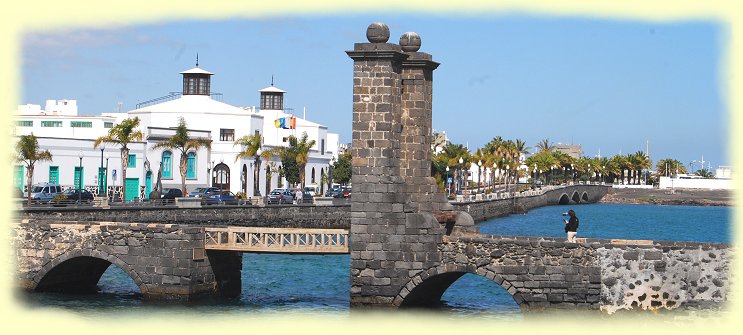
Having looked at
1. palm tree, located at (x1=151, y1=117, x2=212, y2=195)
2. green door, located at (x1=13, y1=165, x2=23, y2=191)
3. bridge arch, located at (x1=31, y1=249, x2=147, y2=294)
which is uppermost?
palm tree, located at (x1=151, y1=117, x2=212, y2=195)

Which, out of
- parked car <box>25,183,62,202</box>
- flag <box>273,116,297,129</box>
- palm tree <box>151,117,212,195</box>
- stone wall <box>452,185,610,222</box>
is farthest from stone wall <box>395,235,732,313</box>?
flag <box>273,116,297,129</box>

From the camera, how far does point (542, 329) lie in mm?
29625

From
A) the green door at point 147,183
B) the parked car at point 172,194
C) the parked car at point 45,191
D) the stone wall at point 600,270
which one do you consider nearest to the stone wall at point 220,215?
the parked car at point 172,194

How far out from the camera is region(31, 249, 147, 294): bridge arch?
35.6 m

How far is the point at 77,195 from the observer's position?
211 ft

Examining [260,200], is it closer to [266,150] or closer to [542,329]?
[266,150]

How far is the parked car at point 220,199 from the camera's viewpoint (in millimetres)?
69375

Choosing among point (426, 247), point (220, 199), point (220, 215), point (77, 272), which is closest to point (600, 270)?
point (426, 247)

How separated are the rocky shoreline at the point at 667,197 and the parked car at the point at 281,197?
313ft

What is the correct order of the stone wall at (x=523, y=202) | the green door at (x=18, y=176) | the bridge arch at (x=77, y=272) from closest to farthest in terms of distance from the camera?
the bridge arch at (x=77, y=272), the green door at (x=18, y=176), the stone wall at (x=523, y=202)

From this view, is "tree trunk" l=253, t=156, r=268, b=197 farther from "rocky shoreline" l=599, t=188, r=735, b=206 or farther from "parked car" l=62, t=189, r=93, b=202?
"rocky shoreline" l=599, t=188, r=735, b=206

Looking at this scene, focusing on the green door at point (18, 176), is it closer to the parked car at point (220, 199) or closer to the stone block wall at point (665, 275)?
the parked car at point (220, 199)

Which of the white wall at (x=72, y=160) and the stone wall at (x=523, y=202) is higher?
the white wall at (x=72, y=160)

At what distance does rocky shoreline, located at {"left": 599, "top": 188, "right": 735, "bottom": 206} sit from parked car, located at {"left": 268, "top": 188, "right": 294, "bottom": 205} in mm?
95407
